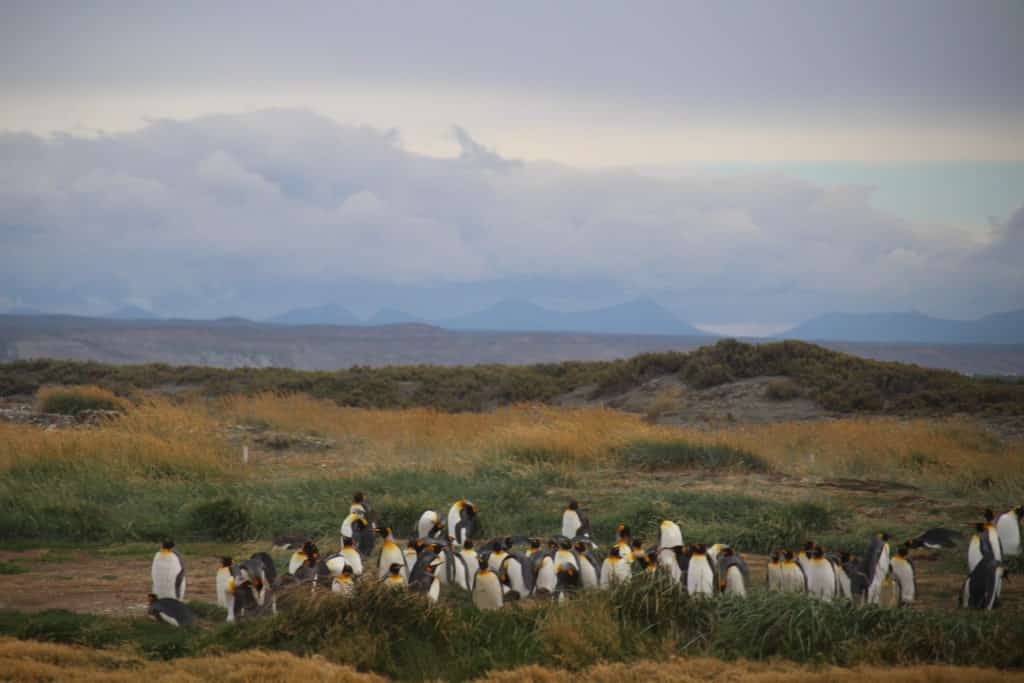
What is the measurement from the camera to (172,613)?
834cm

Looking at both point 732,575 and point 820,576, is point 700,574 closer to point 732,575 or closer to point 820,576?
point 732,575

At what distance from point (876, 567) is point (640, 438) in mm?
7430

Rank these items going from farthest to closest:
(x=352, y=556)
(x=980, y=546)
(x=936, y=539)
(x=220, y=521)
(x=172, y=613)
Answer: (x=220, y=521)
(x=936, y=539)
(x=980, y=546)
(x=352, y=556)
(x=172, y=613)

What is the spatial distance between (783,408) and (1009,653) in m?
18.9

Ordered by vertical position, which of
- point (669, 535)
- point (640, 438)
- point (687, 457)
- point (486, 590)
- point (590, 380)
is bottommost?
point (486, 590)

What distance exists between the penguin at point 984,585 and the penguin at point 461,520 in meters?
5.21

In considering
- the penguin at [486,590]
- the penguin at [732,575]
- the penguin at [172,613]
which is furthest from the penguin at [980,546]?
the penguin at [172,613]

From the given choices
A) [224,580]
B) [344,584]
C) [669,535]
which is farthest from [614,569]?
[224,580]

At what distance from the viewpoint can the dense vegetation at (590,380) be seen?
1029 inches

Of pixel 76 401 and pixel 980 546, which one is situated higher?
pixel 76 401

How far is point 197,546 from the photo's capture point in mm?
11562

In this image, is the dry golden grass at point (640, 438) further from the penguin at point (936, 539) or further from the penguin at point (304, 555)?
the penguin at point (304, 555)

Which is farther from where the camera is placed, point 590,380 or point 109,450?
point 590,380

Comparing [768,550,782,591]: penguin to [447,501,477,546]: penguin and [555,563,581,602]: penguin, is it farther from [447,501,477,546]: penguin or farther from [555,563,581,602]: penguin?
[447,501,477,546]: penguin
